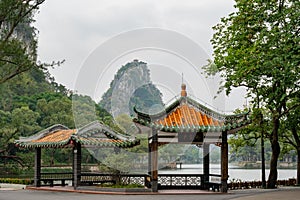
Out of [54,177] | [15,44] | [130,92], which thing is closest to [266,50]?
[15,44]

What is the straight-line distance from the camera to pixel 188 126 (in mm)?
16906

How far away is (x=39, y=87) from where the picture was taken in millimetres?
64938

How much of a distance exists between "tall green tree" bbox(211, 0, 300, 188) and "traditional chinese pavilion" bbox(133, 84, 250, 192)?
5.05 feet

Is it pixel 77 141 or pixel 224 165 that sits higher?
pixel 77 141

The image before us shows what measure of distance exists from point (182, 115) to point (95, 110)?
33.4 m

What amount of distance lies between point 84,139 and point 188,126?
449cm

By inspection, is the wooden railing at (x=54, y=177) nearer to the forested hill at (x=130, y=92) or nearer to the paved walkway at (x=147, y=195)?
the paved walkway at (x=147, y=195)

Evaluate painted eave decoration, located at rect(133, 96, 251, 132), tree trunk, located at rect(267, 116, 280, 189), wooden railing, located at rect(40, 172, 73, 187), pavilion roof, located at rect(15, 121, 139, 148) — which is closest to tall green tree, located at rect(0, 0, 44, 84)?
pavilion roof, located at rect(15, 121, 139, 148)

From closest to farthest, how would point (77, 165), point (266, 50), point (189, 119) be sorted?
1. point (266, 50)
2. point (189, 119)
3. point (77, 165)

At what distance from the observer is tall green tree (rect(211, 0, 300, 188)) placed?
11.4 metres

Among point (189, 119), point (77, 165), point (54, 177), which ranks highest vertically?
point (189, 119)

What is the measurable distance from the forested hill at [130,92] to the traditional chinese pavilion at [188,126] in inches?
791

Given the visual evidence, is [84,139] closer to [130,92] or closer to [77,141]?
[77,141]

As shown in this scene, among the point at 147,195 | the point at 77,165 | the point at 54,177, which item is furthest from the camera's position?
the point at 54,177
